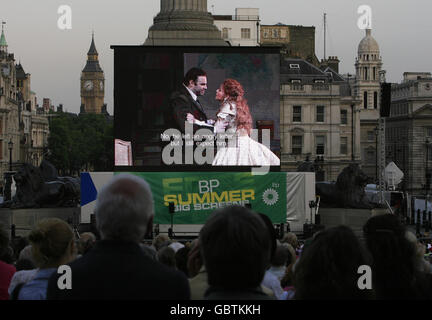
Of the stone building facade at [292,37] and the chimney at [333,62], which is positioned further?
the stone building facade at [292,37]

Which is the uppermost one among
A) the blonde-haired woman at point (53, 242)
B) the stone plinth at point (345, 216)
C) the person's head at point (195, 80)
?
the person's head at point (195, 80)

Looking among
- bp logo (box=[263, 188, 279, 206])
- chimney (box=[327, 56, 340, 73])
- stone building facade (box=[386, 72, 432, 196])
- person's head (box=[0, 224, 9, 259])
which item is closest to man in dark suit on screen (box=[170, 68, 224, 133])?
bp logo (box=[263, 188, 279, 206])

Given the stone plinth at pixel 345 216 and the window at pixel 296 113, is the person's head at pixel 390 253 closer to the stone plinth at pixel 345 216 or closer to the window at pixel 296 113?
the stone plinth at pixel 345 216

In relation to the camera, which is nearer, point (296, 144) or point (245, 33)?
point (296, 144)


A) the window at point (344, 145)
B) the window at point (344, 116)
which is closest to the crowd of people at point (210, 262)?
the window at point (344, 145)

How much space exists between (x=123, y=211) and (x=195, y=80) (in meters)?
38.3

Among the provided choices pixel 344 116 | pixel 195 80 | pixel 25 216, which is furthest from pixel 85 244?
pixel 344 116

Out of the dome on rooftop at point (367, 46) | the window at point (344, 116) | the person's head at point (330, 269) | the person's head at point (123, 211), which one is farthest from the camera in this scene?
the dome on rooftop at point (367, 46)

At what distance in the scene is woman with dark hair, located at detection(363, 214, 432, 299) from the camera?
753 centimetres

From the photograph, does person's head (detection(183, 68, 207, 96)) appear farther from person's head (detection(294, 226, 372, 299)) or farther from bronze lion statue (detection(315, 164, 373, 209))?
person's head (detection(294, 226, 372, 299))

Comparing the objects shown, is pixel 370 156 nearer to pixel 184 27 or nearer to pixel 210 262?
pixel 184 27

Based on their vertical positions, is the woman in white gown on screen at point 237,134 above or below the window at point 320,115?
below

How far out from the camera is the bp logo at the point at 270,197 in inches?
1702

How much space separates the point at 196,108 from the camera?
43688mm
